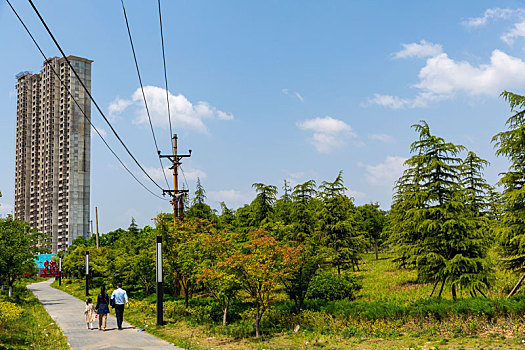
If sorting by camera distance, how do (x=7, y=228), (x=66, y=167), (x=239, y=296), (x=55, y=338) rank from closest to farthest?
(x=55, y=338) → (x=239, y=296) → (x=7, y=228) → (x=66, y=167)

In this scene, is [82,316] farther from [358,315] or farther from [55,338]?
[358,315]

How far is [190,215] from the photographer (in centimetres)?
4475

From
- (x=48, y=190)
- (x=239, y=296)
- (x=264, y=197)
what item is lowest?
(x=239, y=296)

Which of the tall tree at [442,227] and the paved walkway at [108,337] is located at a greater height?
the tall tree at [442,227]

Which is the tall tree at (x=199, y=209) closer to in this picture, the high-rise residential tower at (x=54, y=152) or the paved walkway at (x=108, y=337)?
the paved walkway at (x=108, y=337)

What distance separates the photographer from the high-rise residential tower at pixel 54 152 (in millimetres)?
113125

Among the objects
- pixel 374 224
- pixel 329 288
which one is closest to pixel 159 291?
pixel 329 288

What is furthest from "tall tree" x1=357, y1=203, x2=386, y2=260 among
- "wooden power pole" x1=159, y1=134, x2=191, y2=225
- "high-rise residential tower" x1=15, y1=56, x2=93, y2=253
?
"high-rise residential tower" x1=15, y1=56, x2=93, y2=253

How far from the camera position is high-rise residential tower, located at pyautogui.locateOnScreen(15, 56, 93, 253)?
4454 inches

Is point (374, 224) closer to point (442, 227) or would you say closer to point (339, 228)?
point (339, 228)

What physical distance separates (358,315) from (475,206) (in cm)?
2793

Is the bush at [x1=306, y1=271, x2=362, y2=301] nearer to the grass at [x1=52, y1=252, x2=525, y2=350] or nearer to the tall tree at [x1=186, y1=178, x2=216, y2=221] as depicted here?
the grass at [x1=52, y1=252, x2=525, y2=350]

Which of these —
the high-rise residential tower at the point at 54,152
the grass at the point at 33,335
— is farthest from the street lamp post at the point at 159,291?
the high-rise residential tower at the point at 54,152

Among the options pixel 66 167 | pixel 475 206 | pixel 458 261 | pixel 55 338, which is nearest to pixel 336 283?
pixel 458 261
